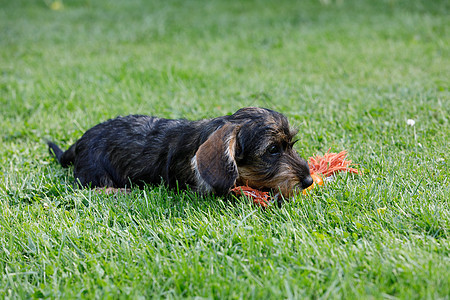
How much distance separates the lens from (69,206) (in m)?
3.84

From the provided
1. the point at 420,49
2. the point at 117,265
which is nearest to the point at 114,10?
the point at 420,49

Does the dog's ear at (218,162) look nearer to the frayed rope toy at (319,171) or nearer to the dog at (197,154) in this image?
the dog at (197,154)

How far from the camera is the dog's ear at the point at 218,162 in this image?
10.9ft

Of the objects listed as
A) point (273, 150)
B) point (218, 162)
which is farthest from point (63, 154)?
point (273, 150)

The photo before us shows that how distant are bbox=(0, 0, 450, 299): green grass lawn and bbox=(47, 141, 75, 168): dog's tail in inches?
4.3

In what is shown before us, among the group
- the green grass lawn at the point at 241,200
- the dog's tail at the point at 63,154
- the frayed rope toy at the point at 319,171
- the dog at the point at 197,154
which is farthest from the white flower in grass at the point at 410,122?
the dog's tail at the point at 63,154

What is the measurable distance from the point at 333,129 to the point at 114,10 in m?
11.8

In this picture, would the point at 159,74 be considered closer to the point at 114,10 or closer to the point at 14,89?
the point at 14,89

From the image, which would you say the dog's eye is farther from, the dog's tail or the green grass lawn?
the dog's tail

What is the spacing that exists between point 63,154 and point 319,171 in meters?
2.77

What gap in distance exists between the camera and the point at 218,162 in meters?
3.32

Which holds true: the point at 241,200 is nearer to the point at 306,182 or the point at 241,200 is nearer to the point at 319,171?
the point at 306,182

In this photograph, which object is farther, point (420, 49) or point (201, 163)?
point (420, 49)

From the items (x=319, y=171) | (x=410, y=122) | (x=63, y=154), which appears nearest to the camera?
(x=319, y=171)
